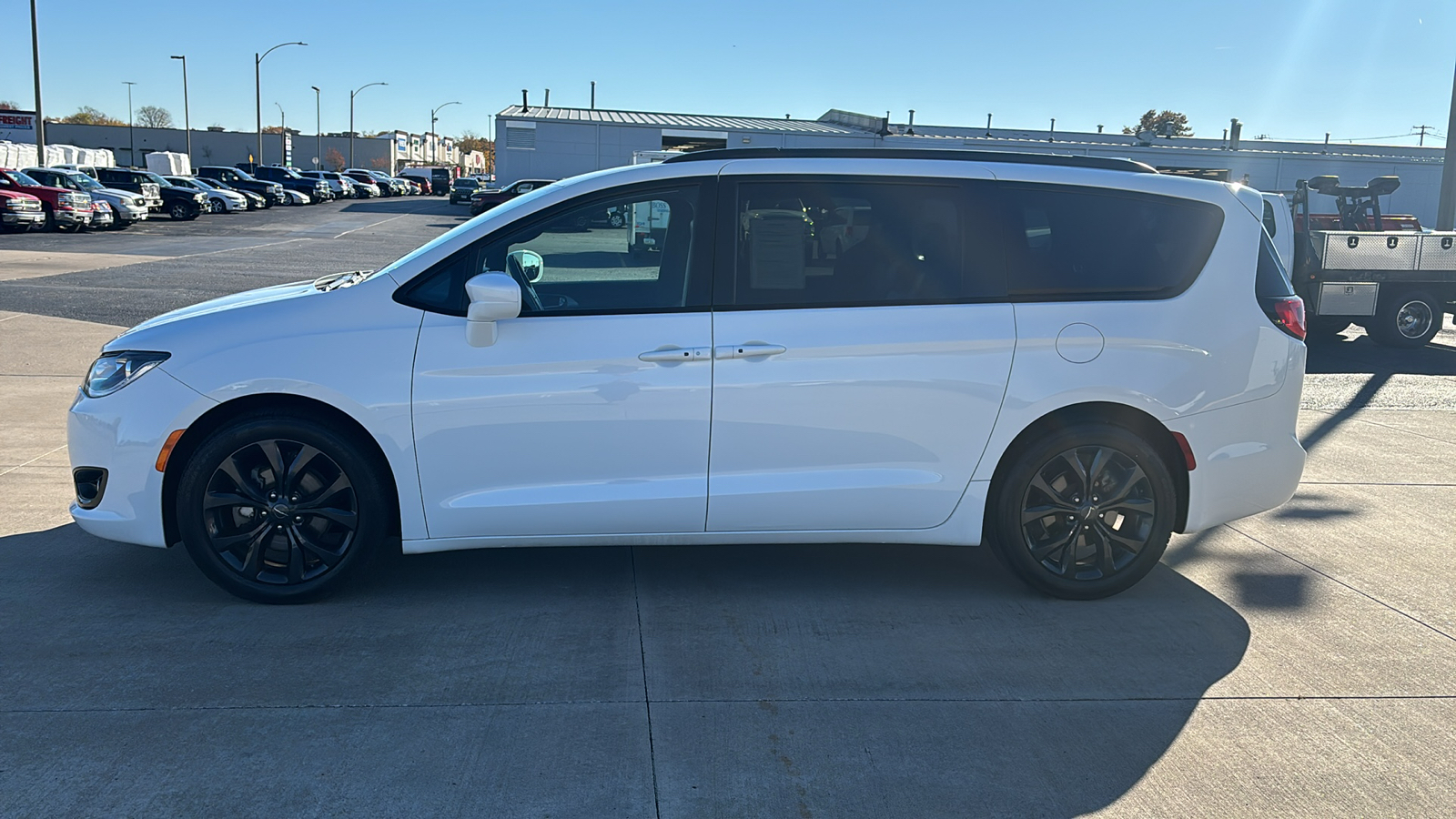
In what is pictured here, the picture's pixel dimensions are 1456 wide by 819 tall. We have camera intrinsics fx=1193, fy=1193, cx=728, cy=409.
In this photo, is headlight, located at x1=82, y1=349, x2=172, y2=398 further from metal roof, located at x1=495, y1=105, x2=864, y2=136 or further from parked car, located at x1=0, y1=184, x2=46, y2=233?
metal roof, located at x1=495, y1=105, x2=864, y2=136

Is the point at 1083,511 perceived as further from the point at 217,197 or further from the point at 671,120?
the point at 671,120

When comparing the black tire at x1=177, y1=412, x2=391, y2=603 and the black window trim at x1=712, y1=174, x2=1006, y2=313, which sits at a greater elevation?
the black window trim at x1=712, y1=174, x2=1006, y2=313

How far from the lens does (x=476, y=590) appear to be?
5039 millimetres

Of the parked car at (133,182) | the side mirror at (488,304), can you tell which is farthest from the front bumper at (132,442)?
the parked car at (133,182)

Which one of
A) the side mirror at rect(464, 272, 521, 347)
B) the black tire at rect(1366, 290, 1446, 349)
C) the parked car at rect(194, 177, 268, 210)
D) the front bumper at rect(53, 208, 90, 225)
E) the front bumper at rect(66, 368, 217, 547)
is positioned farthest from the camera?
the parked car at rect(194, 177, 268, 210)

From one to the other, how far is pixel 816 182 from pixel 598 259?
947 mm

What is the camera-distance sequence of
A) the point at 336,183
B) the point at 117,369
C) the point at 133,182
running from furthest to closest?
1. the point at 336,183
2. the point at 133,182
3. the point at 117,369

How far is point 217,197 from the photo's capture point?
47.9 meters

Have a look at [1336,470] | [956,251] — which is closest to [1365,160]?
[1336,470]

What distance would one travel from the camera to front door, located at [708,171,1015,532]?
185 inches

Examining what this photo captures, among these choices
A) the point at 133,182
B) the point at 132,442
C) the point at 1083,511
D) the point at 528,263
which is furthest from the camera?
the point at 133,182

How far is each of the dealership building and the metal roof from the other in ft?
0.18

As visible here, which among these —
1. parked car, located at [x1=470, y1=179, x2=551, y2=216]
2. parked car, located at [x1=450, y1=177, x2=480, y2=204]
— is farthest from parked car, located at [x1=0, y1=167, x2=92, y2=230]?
parked car, located at [x1=450, y1=177, x2=480, y2=204]

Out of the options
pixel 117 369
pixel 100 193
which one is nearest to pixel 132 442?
pixel 117 369
